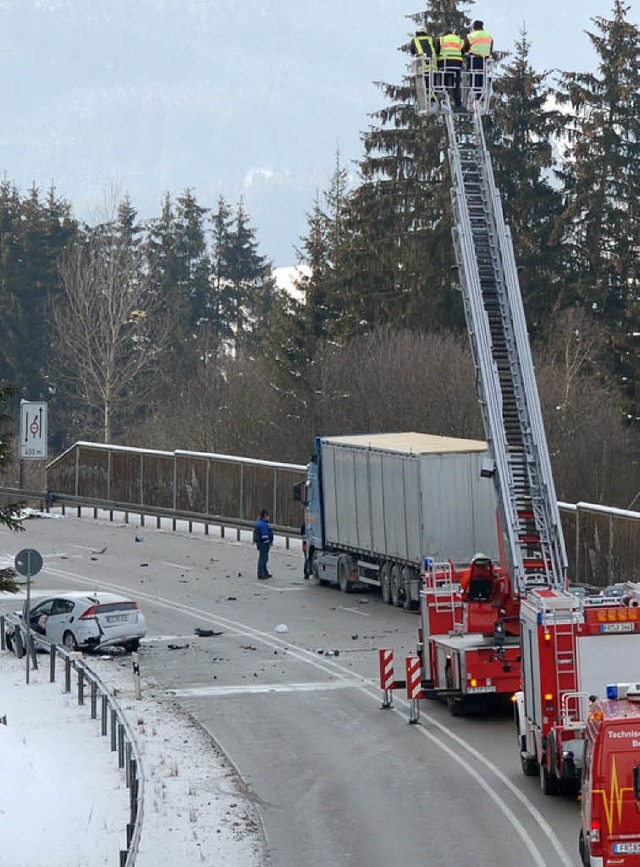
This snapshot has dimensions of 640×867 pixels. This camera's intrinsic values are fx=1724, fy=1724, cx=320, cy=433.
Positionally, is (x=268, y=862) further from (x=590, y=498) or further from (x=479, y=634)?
(x=590, y=498)

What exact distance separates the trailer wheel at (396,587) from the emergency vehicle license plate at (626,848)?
887 inches

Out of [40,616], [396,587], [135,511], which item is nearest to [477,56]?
[396,587]

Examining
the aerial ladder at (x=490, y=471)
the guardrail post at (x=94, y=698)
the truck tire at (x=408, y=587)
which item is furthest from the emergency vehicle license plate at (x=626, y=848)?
the truck tire at (x=408, y=587)

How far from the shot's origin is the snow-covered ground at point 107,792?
17.7m

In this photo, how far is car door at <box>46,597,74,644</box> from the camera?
3278 cm

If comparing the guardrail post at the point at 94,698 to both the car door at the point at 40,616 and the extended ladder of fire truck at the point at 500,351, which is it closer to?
the extended ladder of fire truck at the point at 500,351

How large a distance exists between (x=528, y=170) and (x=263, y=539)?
3059 cm

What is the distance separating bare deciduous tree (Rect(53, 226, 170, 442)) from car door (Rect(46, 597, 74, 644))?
4215cm

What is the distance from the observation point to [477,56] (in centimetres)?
2956

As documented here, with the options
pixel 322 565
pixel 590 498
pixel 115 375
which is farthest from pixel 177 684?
pixel 115 375

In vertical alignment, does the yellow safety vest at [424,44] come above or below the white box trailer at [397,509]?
above

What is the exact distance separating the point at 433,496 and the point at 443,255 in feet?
103

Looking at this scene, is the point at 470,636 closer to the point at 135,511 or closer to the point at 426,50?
the point at 426,50

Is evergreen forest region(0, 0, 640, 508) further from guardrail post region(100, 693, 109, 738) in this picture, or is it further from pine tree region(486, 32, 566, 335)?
guardrail post region(100, 693, 109, 738)
